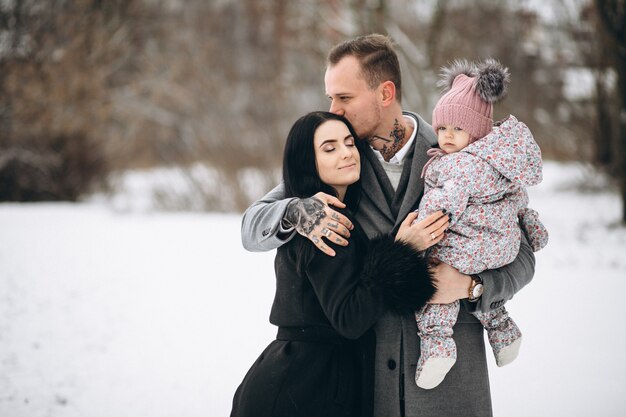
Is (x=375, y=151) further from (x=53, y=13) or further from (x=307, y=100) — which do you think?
(x=307, y=100)

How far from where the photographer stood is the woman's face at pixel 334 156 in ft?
7.84

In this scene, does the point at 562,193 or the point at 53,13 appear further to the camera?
the point at 53,13

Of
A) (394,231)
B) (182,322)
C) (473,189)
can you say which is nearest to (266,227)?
(394,231)

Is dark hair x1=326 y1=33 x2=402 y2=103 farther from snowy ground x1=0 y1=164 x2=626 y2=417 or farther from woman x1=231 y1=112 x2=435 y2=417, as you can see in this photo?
snowy ground x1=0 y1=164 x2=626 y2=417

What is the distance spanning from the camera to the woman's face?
94.0 inches

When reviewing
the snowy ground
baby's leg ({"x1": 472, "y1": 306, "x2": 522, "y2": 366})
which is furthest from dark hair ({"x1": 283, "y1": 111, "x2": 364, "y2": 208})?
the snowy ground

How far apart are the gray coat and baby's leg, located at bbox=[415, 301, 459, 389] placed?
7cm

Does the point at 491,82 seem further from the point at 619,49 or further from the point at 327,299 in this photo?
the point at 619,49

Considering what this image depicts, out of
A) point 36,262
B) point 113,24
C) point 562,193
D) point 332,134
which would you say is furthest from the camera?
point 113,24

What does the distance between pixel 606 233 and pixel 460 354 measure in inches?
293

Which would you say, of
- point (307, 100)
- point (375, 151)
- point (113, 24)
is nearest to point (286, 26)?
point (307, 100)

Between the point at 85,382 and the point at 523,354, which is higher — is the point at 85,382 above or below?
below

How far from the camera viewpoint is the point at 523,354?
16.5 ft

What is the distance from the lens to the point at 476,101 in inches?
97.2
